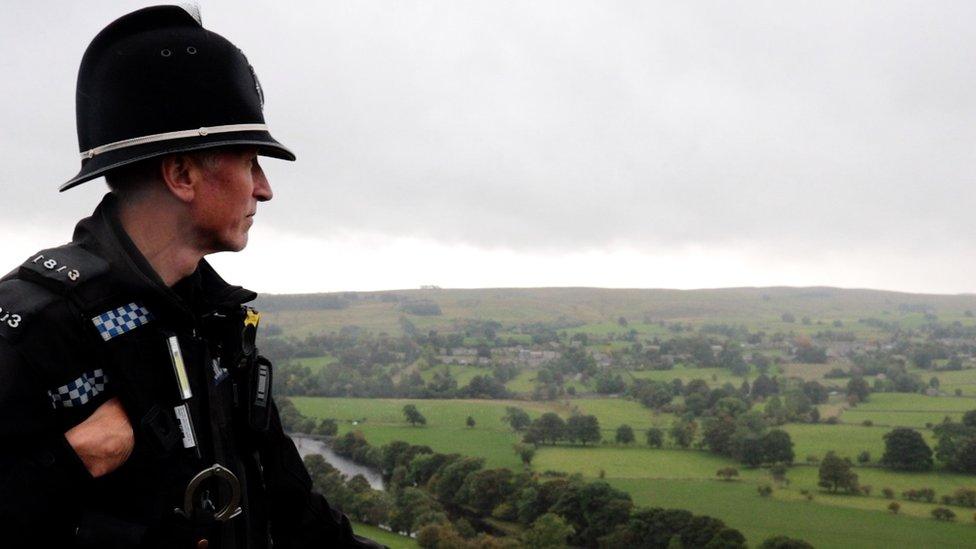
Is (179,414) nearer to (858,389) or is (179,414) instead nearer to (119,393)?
(119,393)

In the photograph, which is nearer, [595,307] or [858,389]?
[858,389]

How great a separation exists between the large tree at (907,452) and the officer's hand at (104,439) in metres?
26.6

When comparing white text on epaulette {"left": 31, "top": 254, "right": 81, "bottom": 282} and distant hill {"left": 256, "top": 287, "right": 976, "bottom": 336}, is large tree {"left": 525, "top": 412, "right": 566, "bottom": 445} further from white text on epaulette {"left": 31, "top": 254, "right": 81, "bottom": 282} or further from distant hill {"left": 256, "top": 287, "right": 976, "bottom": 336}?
white text on epaulette {"left": 31, "top": 254, "right": 81, "bottom": 282}

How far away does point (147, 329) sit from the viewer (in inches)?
75.9

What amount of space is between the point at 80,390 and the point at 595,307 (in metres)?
78.2

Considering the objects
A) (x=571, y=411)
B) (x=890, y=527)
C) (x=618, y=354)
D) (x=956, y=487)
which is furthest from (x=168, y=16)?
(x=618, y=354)

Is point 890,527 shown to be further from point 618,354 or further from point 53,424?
point 618,354

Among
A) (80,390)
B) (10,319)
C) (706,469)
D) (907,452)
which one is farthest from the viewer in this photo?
(706,469)

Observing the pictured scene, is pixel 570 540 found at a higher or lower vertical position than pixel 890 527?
lower

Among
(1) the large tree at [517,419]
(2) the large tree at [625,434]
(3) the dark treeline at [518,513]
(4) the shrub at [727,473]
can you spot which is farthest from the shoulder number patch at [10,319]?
(1) the large tree at [517,419]

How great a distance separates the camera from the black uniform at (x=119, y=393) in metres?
1.62

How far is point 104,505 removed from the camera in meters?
1.82

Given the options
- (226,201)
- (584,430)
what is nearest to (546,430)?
(584,430)

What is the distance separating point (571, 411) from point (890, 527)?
20075mm
